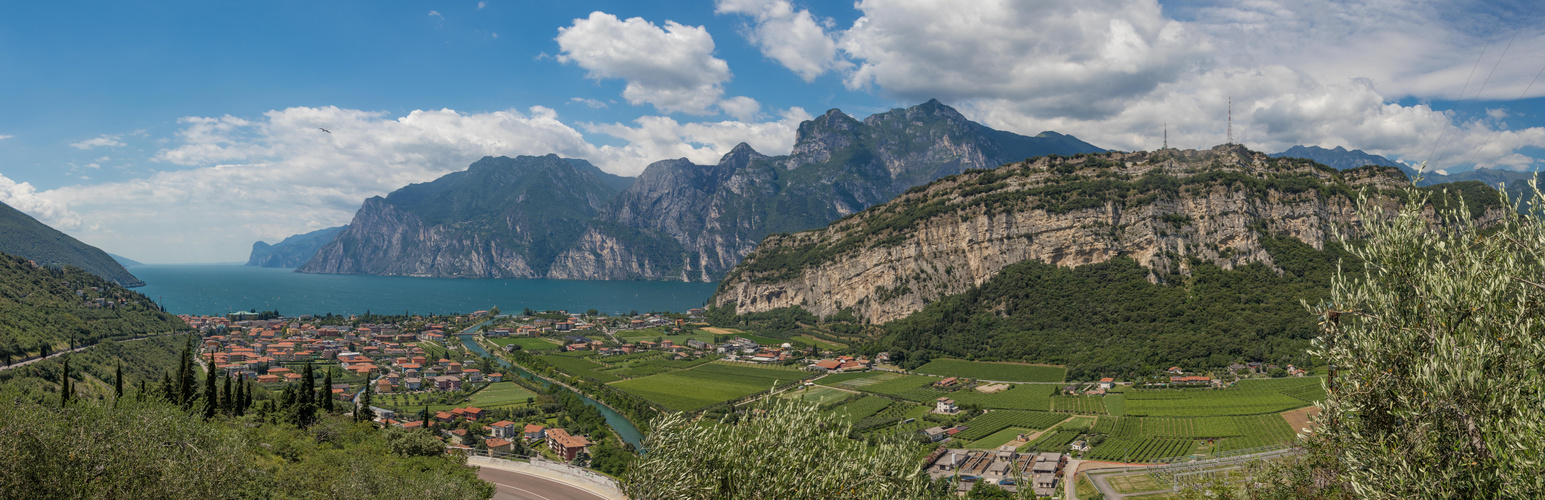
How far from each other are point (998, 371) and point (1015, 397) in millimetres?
12498

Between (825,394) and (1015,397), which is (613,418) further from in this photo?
(1015,397)

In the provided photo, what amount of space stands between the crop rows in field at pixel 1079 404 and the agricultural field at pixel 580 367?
1837 inches

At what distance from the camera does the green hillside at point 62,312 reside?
60.9 m

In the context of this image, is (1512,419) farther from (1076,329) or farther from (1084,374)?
(1076,329)

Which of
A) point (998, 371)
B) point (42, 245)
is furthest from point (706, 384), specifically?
point (42, 245)

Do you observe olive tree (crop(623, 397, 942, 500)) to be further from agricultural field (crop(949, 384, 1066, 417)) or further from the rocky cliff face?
the rocky cliff face

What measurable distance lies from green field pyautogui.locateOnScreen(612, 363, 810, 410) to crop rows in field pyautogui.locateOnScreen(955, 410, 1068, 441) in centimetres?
2011

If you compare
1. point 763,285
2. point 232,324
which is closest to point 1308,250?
point 763,285

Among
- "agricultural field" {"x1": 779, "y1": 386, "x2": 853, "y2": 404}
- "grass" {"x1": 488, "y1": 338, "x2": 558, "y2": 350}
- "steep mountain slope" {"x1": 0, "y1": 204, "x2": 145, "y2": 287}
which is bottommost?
"agricultural field" {"x1": 779, "y1": 386, "x2": 853, "y2": 404}

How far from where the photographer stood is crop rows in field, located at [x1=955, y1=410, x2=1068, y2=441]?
52.7 m

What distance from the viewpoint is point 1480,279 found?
961 centimetres

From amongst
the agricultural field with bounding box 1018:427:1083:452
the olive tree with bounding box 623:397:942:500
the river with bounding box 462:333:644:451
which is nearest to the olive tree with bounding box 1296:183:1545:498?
the olive tree with bounding box 623:397:942:500

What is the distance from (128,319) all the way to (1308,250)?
14890 centimetres

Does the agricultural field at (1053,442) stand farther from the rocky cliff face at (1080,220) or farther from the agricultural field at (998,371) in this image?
the rocky cliff face at (1080,220)
